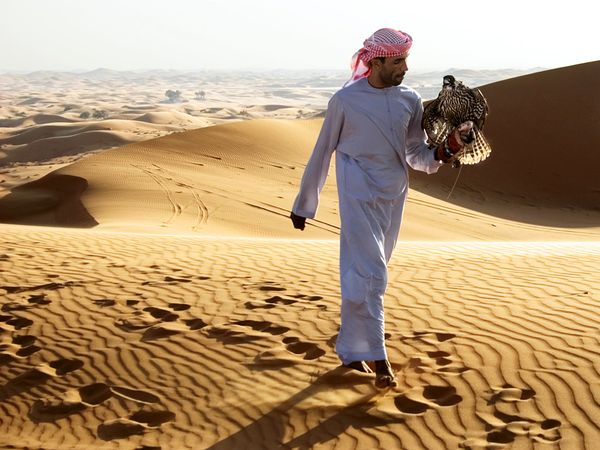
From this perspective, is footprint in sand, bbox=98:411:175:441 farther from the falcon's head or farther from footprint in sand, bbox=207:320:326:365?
the falcon's head

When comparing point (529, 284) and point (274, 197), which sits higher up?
point (529, 284)

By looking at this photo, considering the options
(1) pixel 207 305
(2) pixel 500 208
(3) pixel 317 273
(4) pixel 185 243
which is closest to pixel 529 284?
(3) pixel 317 273

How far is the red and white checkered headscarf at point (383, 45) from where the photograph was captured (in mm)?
4797

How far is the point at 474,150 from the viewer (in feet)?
16.1

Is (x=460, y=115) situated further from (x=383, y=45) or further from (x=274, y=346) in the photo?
(x=274, y=346)

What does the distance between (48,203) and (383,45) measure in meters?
13.8

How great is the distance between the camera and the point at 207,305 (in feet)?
21.8

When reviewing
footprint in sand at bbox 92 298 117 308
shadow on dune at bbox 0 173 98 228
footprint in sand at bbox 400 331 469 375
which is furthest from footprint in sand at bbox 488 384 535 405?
shadow on dune at bbox 0 173 98 228

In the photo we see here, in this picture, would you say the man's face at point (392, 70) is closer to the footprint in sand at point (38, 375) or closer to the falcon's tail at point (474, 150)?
the falcon's tail at point (474, 150)

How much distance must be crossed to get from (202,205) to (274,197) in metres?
1.65

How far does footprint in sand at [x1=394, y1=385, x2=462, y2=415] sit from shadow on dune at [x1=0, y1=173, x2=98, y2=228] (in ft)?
37.9

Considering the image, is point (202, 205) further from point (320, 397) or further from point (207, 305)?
point (320, 397)

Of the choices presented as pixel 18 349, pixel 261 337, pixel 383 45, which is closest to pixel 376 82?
pixel 383 45

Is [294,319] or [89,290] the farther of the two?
[89,290]
